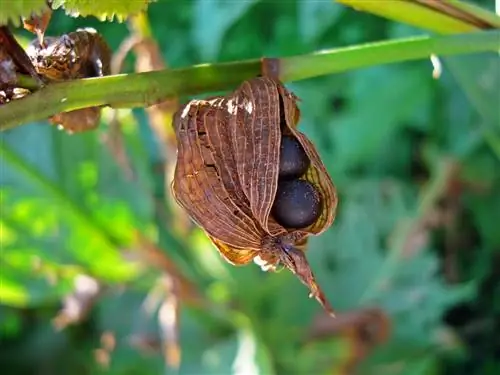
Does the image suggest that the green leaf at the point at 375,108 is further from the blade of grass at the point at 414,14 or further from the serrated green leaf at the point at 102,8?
the serrated green leaf at the point at 102,8

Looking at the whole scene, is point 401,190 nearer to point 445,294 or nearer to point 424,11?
point 445,294

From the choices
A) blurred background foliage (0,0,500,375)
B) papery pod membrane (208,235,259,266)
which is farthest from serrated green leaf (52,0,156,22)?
blurred background foliage (0,0,500,375)

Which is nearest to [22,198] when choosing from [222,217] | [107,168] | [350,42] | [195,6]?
[107,168]

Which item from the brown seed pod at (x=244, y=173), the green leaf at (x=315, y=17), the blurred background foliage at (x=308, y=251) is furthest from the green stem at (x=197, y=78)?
the green leaf at (x=315, y=17)

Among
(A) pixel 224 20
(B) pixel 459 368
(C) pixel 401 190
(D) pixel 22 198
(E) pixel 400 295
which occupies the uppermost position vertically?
(A) pixel 224 20

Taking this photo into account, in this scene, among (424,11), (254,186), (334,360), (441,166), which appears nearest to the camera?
(254,186)
